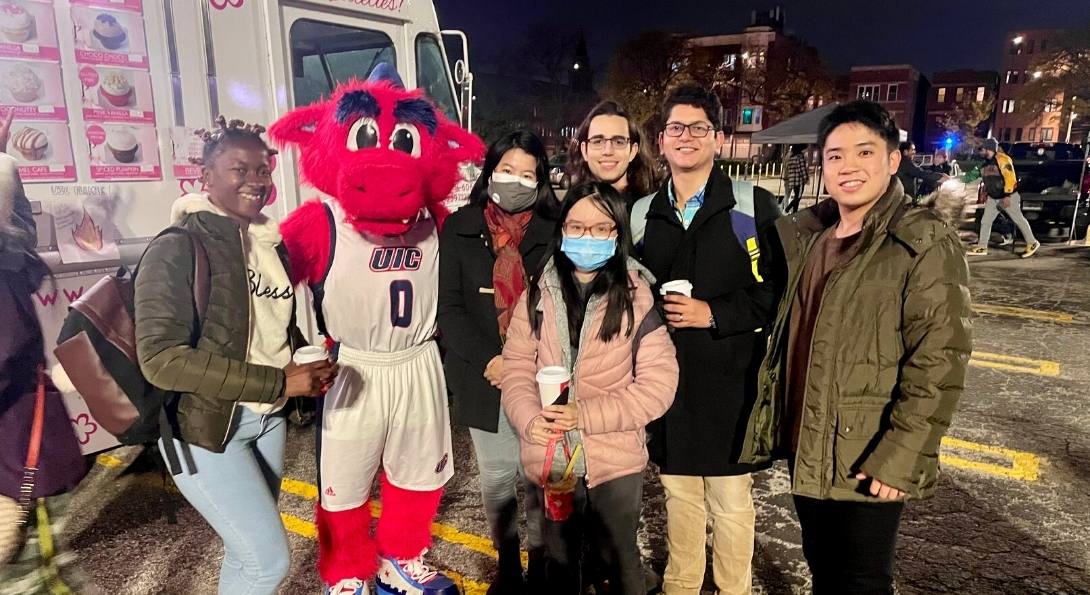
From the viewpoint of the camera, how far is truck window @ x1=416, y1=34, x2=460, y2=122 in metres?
5.00

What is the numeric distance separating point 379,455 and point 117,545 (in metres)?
1.82

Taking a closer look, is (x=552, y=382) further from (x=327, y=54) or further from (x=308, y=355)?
(x=327, y=54)

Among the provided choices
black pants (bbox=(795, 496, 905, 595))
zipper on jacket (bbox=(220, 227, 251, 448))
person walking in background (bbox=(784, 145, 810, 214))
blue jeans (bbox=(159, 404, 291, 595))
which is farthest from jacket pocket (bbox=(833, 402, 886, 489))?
person walking in background (bbox=(784, 145, 810, 214))

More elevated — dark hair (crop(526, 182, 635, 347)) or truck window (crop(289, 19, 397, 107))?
truck window (crop(289, 19, 397, 107))

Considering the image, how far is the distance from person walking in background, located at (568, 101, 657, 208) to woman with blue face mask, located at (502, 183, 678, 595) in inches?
23.5

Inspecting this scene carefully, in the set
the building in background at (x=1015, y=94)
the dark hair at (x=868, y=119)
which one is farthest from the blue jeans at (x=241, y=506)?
the building in background at (x=1015, y=94)

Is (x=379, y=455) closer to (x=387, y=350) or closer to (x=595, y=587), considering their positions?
(x=387, y=350)

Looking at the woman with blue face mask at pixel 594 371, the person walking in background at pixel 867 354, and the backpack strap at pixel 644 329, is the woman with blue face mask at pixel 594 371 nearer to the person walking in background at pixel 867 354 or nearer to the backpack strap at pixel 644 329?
the backpack strap at pixel 644 329

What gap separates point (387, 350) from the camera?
2.48 meters

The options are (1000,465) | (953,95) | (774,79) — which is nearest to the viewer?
(1000,465)

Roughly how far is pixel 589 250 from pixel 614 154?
78cm

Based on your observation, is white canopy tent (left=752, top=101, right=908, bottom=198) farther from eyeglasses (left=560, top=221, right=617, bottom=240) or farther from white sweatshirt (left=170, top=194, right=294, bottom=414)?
white sweatshirt (left=170, top=194, right=294, bottom=414)

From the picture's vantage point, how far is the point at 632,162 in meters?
3.04

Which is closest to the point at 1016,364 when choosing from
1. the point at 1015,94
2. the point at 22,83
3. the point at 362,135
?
the point at 362,135
